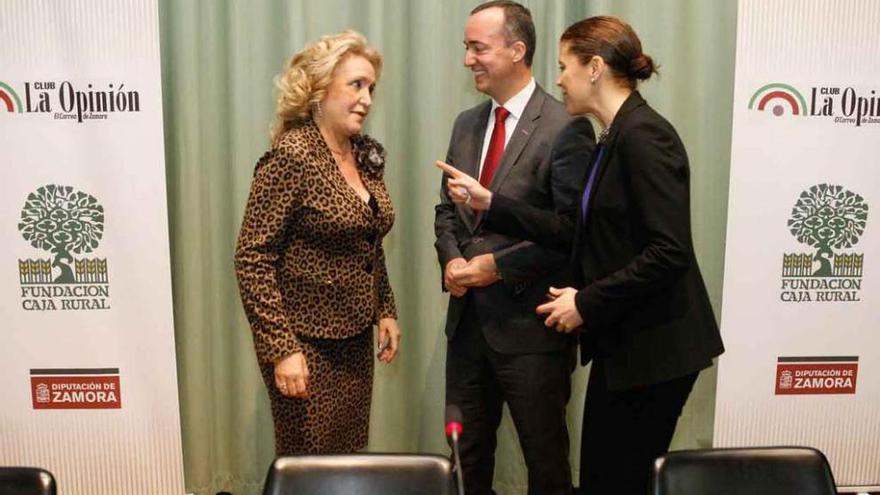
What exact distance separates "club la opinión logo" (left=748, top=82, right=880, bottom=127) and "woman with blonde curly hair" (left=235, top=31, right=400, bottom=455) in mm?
1494

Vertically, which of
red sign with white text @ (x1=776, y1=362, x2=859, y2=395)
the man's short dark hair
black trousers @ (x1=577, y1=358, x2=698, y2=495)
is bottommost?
red sign with white text @ (x1=776, y1=362, x2=859, y2=395)

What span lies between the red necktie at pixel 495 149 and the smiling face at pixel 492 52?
0.23 ft

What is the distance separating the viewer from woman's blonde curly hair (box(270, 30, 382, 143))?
7.38 feet

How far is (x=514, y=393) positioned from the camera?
99.3 inches

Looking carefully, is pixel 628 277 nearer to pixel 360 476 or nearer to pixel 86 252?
pixel 360 476

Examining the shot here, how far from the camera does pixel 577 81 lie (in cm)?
217

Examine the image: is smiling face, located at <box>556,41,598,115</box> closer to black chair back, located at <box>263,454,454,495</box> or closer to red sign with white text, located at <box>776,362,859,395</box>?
black chair back, located at <box>263,454,454,495</box>

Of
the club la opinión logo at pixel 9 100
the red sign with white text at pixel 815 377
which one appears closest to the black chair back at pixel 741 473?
the red sign with white text at pixel 815 377

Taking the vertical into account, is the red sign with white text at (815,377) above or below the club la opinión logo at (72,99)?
below

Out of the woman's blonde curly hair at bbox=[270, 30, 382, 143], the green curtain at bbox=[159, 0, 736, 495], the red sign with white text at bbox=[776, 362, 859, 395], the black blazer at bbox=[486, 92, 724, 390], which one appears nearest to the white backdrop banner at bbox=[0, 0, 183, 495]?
the green curtain at bbox=[159, 0, 736, 495]

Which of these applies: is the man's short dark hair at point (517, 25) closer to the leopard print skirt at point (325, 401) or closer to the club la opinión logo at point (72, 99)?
the leopard print skirt at point (325, 401)

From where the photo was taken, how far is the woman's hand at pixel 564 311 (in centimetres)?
215

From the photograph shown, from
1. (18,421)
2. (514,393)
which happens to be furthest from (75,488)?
(514,393)

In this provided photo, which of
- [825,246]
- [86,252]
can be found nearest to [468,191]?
[86,252]
